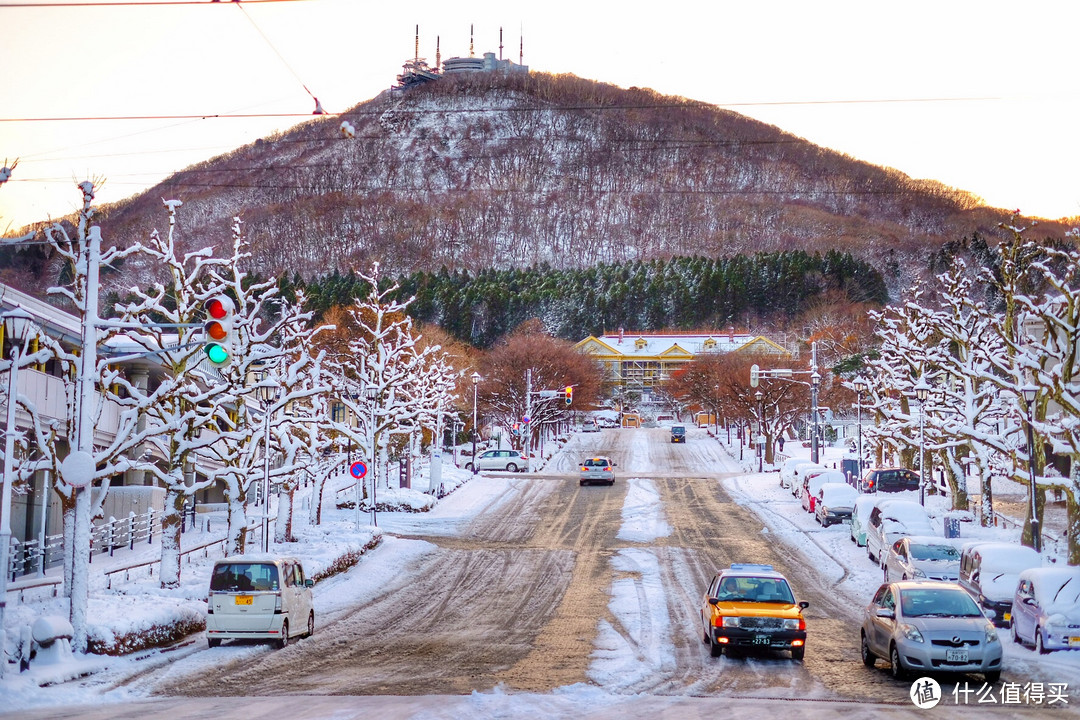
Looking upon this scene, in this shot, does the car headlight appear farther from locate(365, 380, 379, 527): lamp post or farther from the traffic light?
locate(365, 380, 379, 527): lamp post

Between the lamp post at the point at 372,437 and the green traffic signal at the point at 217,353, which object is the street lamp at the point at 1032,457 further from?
the lamp post at the point at 372,437

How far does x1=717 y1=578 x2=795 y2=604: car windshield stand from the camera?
20.6 meters

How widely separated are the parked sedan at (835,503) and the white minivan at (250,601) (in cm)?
2677

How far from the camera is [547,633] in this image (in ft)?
74.5

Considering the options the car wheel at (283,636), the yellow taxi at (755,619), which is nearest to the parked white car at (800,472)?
the yellow taxi at (755,619)

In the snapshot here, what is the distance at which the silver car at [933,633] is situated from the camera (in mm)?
16906

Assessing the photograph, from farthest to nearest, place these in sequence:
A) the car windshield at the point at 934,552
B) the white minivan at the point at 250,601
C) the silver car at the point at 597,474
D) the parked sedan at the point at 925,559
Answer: the silver car at the point at 597,474, the car windshield at the point at 934,552, the parked sedan at the point at 925,559, the white minivan at the point at 250,601

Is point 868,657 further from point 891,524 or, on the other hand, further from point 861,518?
point 861,518

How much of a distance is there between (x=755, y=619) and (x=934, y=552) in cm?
1080

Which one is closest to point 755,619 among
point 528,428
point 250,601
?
point 250,601

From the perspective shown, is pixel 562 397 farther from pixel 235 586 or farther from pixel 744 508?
pixel 235 586

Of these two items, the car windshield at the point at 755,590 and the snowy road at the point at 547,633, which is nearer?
the snowy road at the point at 547,633

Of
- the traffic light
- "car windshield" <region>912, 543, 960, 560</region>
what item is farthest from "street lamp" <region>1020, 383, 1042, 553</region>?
the traffic light

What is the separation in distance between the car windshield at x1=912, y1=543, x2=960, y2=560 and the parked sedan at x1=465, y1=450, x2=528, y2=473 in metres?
42.9
